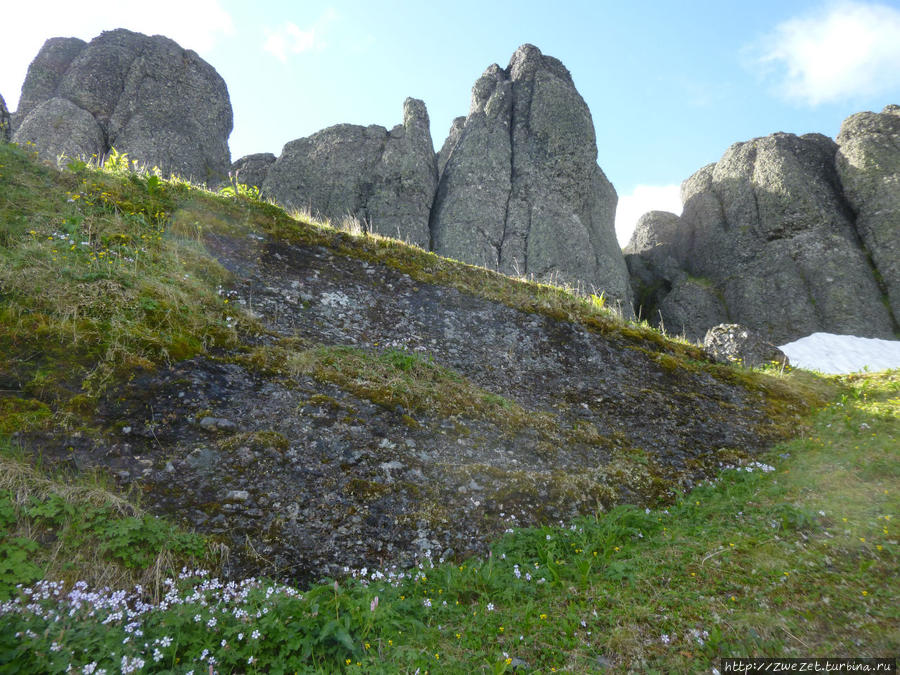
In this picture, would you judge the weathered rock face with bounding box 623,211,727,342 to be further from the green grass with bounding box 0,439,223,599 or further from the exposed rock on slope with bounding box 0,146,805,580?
Answer: the green grass with bounding box 0,439,223,599

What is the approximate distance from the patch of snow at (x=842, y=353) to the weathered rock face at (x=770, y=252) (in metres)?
0.86

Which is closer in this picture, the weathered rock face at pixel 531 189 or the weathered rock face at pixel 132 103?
the weathered rock face at pixel 132 103

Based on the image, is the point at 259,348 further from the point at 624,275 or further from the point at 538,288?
the point at 624,275

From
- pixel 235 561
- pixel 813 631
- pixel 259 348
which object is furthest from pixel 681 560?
A: pixel 259 348

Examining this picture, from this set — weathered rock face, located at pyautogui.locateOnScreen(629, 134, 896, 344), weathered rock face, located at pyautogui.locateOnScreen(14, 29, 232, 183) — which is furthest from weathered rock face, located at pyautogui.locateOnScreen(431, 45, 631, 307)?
weathered rock face, located at pyautogui.locateOnScreen(14, 29, 232, 183)

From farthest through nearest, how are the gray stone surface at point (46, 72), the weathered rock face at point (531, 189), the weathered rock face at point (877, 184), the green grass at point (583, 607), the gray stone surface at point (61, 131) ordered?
1. the weathered rock face at point (877, 184)
2. the weathered rock face at point (531, 189)
3. the gray stone surface at point (46, 72)
4. the gray stone surface at point (61, 131)
5. the green grass at point (583, 607)

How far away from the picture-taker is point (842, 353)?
76.9 ft

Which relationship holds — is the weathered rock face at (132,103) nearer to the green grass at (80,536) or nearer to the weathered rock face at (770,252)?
the green grass at (80,536)

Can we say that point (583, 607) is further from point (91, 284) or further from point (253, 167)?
point (253, 167)

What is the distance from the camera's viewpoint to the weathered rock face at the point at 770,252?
25891mm

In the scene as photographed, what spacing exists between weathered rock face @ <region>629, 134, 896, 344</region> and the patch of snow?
0.86 m

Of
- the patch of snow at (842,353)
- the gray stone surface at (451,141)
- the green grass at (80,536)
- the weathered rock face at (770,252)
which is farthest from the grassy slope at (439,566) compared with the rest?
the gray stone surface at (451,141)

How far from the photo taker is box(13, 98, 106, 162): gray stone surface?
63.7ft

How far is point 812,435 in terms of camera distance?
Result: 9.37 metres
